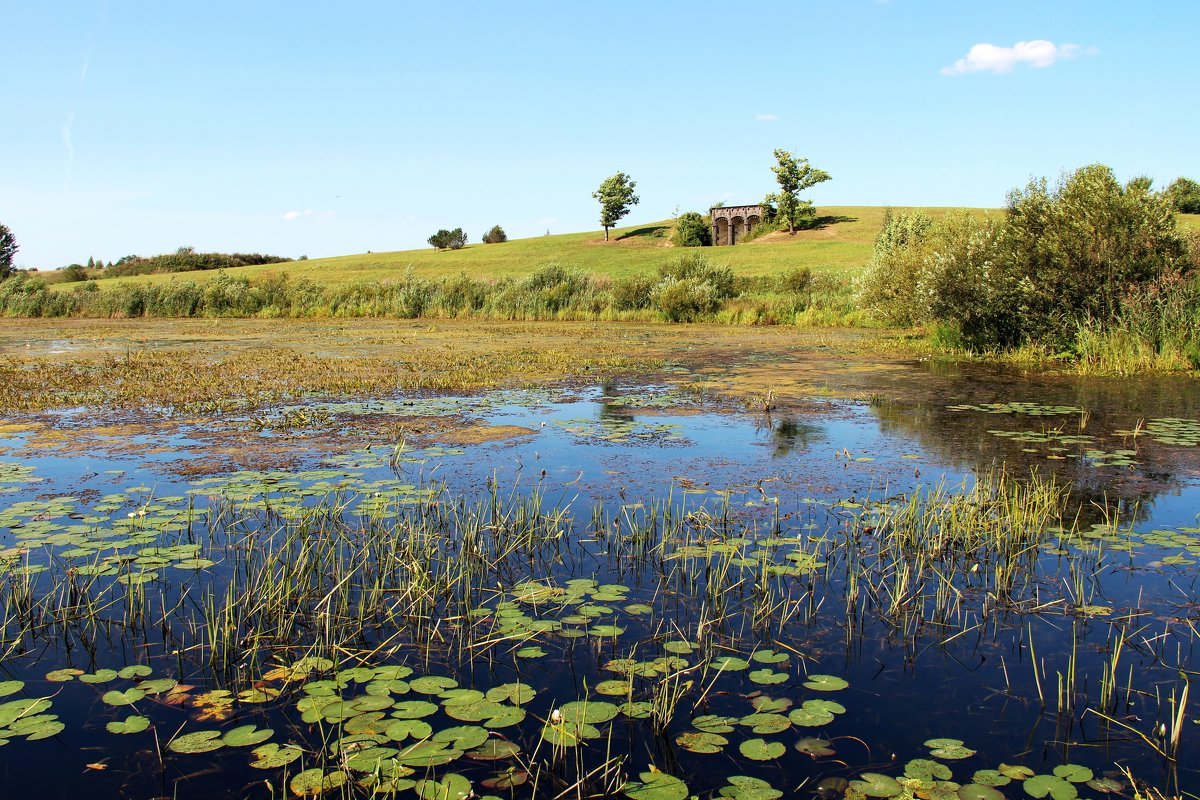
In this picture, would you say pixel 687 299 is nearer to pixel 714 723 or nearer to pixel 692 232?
pixel 714 723

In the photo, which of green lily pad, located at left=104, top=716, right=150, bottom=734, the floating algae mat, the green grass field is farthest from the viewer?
the green grass field

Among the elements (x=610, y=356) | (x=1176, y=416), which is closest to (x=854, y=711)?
(x=1176, y=416)

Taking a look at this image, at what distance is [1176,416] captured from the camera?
10906mm

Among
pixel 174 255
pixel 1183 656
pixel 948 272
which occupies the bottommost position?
pixel 1183 656

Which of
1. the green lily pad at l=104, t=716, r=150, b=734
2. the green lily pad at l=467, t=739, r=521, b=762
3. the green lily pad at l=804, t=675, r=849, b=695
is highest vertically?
the green lily pad at l=104, t=716, r=150, b=734

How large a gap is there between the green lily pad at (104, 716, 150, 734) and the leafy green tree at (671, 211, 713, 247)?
243 feet

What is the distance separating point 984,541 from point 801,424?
4830 mm

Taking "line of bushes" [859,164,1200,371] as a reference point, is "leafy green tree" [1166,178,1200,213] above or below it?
above

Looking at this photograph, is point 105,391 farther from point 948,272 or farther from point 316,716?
point 948,272

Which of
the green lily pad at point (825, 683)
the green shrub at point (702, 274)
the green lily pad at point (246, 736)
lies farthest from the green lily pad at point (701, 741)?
the green shrub at point (702, 274)

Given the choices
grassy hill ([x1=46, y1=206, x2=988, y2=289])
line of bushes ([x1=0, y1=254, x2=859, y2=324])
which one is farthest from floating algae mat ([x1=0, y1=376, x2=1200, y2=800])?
grassy hill ([x1=46, y1=206, x2=988, y2=289])

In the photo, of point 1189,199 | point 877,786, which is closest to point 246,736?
point 877,786

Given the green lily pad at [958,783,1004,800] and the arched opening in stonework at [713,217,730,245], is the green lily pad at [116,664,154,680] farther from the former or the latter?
the arched opening in stonework at [713,217,730,245]

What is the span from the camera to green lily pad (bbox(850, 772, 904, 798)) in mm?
3064
